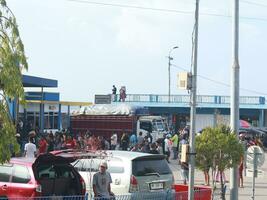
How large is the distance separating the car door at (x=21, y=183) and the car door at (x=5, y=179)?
0.33 ft

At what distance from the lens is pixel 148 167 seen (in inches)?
607

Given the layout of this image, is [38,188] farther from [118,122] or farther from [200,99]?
[200,99]

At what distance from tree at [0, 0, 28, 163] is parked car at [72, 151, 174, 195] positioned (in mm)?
5561

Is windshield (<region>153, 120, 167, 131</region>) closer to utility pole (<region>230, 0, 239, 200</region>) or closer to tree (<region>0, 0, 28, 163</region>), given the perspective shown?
utility pole (<region>230, 0, 239, 200</region>)

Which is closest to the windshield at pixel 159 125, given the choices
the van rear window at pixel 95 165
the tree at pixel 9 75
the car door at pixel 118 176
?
the van rear window at pixel 95 165

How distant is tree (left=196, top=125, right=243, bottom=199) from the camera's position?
15.1m

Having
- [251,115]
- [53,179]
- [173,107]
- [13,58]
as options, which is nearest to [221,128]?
[53,179]

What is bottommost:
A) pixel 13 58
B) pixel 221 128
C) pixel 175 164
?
pixel 175 164

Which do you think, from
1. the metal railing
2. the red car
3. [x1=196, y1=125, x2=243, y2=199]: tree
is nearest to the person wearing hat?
the red car

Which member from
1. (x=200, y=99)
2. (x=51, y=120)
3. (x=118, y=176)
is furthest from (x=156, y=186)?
(x=200, y=99)

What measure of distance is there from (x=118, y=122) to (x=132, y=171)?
28510mm

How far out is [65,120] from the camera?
172 feet

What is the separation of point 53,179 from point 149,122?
30.1 metres

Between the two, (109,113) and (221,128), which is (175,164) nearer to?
(109,113)
